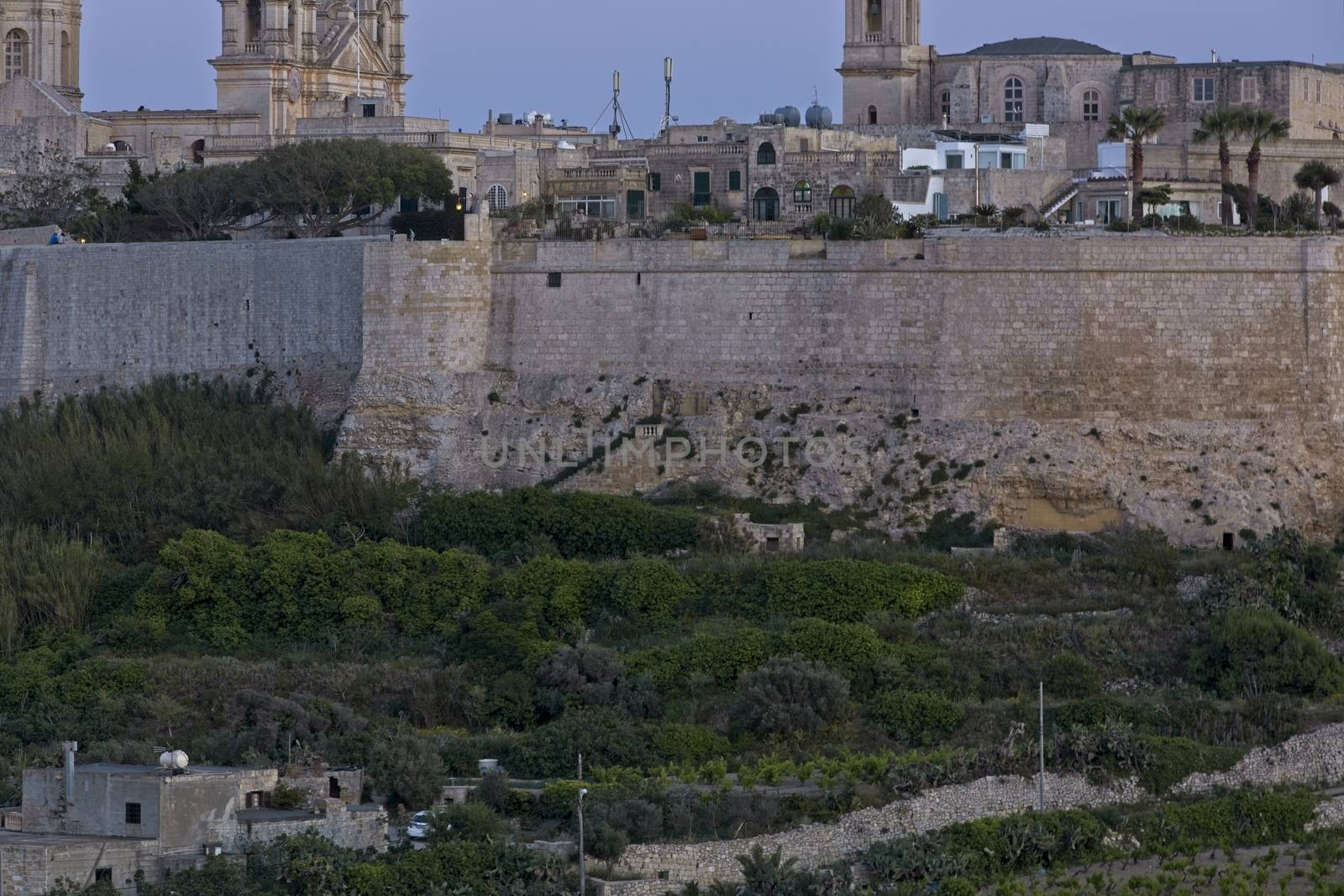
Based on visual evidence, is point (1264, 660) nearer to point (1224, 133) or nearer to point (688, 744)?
point (688, 744)

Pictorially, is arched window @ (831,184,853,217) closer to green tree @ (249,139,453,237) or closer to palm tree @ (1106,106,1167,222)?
palm tree @ (1106,106,1167,222)

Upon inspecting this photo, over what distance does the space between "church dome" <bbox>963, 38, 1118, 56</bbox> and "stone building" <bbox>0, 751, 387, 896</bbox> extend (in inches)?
1059

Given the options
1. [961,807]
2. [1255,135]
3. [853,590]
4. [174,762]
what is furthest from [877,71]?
[174,762]

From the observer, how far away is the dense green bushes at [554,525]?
44.6 m

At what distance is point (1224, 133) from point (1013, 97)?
8.89 m

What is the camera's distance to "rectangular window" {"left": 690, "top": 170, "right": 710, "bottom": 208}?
179ft

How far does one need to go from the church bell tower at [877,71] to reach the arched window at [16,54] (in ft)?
64.1

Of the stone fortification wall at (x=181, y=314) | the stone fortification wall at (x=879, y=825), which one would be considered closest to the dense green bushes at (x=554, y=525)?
the stone fortification wall at (x=181, y=314)

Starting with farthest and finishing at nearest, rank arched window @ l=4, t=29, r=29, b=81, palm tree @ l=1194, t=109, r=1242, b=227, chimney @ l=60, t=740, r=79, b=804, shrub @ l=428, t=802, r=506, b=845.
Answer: arched window @ l=4, t=29, r=29, b=81
palm tree @ l=1194, t=109, r=1242, b=227
chimney @ l=60, t=740, r=79, b=804
shrub @ l=428, t=802, r=506, b=845

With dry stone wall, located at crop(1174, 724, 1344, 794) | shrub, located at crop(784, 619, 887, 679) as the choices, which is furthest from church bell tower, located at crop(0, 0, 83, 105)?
dry stone wall, located at crop(1174, 724, 1344, 794)

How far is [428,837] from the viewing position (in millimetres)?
35188

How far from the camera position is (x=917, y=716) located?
127 feet

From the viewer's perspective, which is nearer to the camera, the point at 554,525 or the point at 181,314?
the point at 554,525

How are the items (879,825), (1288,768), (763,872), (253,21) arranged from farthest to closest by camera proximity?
(253,21) < (1288,768) < (879,825) < (763,872)
